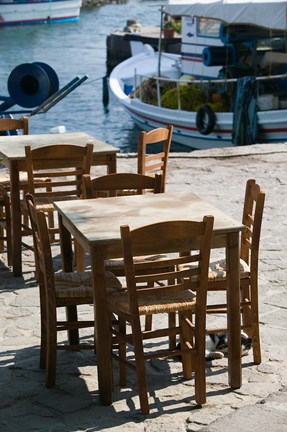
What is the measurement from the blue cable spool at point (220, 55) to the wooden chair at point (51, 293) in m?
17.8

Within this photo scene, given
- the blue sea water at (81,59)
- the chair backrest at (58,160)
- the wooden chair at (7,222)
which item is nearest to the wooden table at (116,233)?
the chair backrest at (58,160)

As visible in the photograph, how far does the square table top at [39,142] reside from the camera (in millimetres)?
7793

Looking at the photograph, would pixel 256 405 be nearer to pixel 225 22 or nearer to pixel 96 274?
pixel 96 274

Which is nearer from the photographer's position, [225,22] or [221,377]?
[221,377]

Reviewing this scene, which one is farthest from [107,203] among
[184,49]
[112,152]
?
[184,49]

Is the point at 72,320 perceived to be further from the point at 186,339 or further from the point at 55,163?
the point at 55,163

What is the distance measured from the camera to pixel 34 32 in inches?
2324

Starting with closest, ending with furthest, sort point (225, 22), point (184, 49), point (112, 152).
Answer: point (112, 152)
point (225, 22)
point (184, 49)

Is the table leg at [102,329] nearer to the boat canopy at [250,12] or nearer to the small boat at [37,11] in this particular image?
the boat canopy at [250,12]

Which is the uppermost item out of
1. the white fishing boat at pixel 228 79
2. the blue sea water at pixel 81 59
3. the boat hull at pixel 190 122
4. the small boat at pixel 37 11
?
the white fishing boat at pixel 228 79

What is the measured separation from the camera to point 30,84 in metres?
14.3

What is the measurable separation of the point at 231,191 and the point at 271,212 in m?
1.09

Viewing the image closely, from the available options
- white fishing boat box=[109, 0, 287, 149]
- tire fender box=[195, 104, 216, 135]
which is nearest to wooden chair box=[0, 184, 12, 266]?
white fishing boat box=[109, 0, 287, 149]

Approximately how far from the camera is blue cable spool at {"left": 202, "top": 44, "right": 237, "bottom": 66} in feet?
75.9
